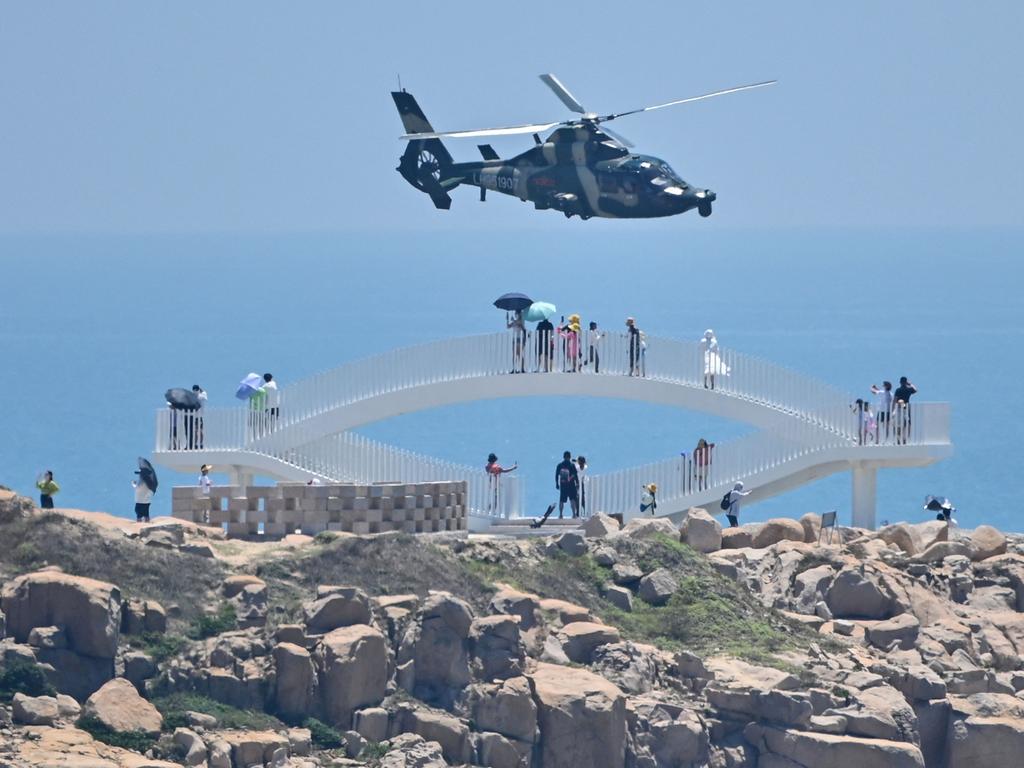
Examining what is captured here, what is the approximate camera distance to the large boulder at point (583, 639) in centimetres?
5406

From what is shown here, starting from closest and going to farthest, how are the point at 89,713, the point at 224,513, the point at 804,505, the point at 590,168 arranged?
the point at 89,713
the point at 224,513
the point at 590,168
the point at 804,505

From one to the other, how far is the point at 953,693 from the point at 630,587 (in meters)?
5.14

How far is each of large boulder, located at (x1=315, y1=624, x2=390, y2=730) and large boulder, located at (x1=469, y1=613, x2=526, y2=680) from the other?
1.45m

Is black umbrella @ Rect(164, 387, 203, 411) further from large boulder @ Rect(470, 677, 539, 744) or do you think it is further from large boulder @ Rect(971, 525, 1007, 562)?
large boulder @ Rect(470, 677, 539, 744)

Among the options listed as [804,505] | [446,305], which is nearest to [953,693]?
[804,505]

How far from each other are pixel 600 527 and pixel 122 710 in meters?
12.8

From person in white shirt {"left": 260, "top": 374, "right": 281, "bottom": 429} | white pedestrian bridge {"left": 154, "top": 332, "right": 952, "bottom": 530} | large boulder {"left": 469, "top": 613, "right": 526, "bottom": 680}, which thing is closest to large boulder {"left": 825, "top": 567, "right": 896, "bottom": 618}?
white pedestrian bridge {"left": 154, "top": 332, "right": 952, "bottom": 530}

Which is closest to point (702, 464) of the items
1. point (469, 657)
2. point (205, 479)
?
point (205, 479)

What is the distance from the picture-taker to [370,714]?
2004 inches

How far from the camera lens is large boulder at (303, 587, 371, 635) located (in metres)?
52.0

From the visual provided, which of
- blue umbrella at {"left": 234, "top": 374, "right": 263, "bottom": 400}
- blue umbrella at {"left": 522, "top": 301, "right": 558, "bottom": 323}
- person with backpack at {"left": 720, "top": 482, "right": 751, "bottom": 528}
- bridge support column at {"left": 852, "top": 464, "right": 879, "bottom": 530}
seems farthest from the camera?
blue umbrella at {"left": 522, "top": 301, "right": 558, "bottom": 323}

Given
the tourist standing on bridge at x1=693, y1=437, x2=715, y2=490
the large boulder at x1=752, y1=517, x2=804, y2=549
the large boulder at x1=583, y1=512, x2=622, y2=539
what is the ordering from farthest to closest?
1. the tourist standing on bridge at x1=693, y1=437, x2=715, y2=490
2. the large boulder at x1=752, y1=517, x2=804, y2=549
3. the large boulder at x1=583, y1=512, x2=622, y2=539

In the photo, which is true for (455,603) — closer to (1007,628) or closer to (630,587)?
(630,587)

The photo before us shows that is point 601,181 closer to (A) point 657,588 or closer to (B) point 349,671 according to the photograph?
(A) point 657,588
